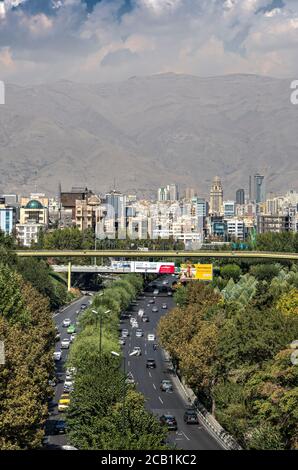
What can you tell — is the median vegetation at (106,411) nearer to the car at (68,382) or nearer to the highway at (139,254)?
the car at (68,382)

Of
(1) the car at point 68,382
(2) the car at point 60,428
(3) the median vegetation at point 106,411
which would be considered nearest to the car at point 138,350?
(1) the car at point 68,382

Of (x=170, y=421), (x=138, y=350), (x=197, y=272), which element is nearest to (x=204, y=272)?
(x=197, y=272)

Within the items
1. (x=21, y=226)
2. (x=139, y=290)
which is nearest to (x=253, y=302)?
(x=139, y=290)

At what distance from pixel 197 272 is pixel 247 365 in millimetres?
59173

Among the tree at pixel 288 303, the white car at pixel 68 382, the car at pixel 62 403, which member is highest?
the tree at pixel 288 303

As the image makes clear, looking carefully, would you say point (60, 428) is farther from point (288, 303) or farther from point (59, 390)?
point (288, 303)

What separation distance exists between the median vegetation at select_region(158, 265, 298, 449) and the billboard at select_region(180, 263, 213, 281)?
42.1m

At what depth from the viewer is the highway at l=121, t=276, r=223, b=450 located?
3347cm

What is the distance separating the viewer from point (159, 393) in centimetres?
4488

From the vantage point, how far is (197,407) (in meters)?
41.5

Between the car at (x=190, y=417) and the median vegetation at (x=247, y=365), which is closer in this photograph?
the median vegetation at (x=247, y=365)

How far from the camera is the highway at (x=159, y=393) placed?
33.5m

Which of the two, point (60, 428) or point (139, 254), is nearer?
point (60, 428)
